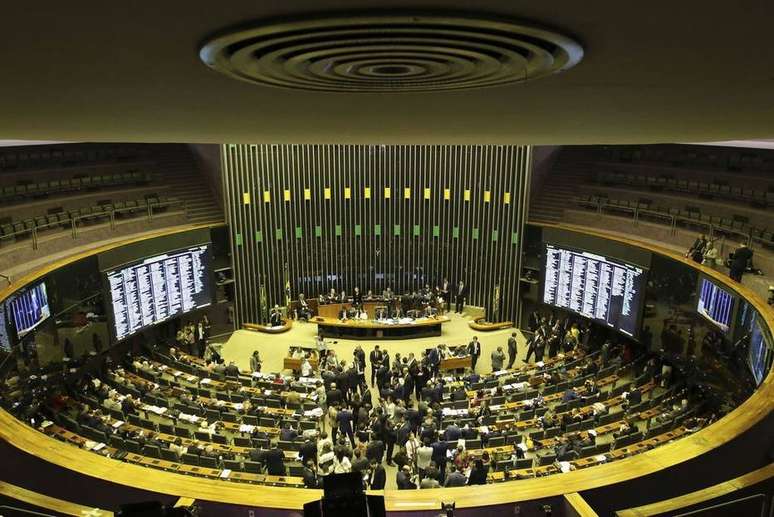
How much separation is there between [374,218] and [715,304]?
11.8 meters

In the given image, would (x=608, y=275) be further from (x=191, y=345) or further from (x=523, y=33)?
(x=523, y=33)

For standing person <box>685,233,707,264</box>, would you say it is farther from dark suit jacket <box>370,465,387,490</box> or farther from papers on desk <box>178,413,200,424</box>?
papers on desk <box>178,413,200,424</box>

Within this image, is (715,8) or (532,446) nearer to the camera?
(715,8)

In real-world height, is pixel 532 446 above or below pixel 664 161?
below

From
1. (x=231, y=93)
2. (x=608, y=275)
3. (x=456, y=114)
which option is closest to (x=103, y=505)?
(x=231, y=93)

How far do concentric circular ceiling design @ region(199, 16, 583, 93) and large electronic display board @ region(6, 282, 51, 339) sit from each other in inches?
394

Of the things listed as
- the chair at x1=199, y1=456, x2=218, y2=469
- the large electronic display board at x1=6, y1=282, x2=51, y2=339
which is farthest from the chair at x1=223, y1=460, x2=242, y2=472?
the large electronic display board at x1=6, y1=282, x2=51, y2=339

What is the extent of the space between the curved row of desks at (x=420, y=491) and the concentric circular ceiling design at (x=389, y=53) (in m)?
3.76

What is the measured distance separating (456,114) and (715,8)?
2.05 meters

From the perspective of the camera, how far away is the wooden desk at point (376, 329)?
16.9 m

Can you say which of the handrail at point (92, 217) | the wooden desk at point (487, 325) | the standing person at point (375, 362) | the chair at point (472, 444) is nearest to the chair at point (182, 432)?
the standing person at point (375, 362)

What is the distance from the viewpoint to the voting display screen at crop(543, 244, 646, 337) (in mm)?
13484

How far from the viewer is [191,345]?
15672 millimetres

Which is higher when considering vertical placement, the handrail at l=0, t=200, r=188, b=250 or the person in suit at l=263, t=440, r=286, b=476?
the handrail at l=0, t=200, r=188, b=250
